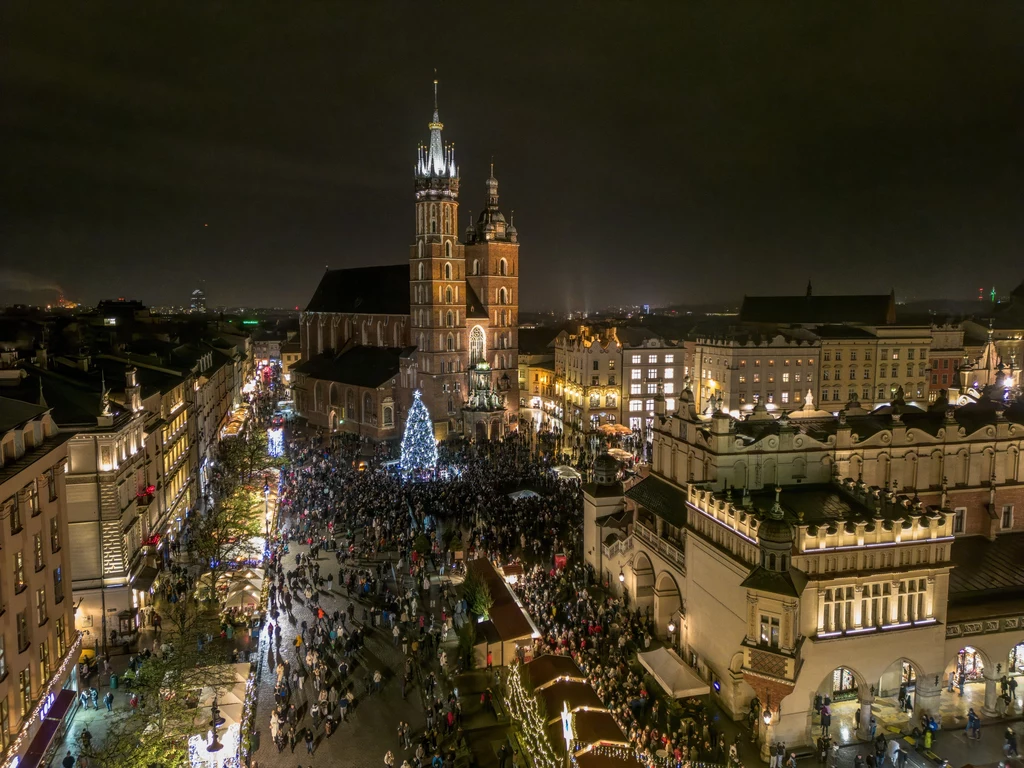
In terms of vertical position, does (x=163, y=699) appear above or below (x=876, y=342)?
below

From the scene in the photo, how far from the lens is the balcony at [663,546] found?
27.6 meters

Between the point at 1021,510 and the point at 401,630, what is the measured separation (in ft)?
85.5

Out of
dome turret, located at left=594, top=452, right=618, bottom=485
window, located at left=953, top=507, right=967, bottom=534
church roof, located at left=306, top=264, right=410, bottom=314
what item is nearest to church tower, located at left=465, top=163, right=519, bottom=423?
church roof, located at left=306, top=264, right=410, bottom=314

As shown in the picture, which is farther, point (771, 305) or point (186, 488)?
point (771, 305)

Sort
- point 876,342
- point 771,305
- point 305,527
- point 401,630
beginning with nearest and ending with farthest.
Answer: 1. point 401,630
2. point 305,527
3. point 876,342
4. point 771,305

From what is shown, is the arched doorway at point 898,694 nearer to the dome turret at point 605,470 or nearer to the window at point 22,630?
the dome turret at point 605,470

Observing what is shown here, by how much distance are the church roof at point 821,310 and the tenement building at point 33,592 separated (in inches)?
3165

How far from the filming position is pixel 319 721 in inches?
868

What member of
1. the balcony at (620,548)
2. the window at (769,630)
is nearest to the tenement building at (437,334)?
the balcony at (620,548)

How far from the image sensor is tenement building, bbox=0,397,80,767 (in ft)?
59.1

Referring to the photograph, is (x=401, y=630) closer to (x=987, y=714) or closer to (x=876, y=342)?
(x=987, y=714)

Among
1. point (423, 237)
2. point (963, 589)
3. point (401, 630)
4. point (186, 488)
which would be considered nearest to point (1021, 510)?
point (963, 589)

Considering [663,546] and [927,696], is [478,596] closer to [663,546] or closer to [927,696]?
[663,546]

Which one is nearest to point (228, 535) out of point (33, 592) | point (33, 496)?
point (33, 592)
